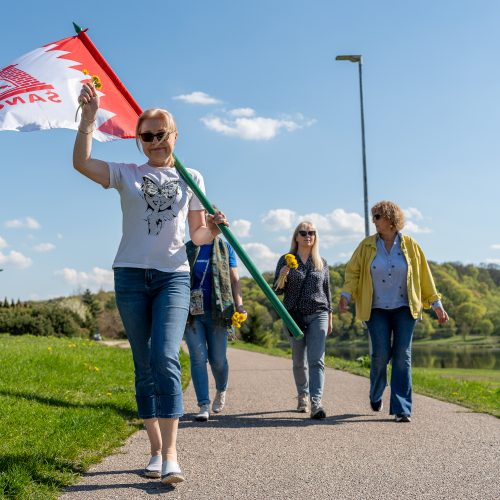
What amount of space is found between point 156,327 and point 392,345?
3.45 meters

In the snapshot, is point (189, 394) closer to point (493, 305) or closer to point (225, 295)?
point (225, 295)

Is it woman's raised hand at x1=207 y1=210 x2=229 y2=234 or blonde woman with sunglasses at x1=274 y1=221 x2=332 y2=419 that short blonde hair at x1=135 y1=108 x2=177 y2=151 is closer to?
woman's raised hand at x1=207 y1=210 x2=229 y2=234

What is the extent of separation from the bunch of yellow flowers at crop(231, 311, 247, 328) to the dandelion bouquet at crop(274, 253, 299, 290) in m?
0.51

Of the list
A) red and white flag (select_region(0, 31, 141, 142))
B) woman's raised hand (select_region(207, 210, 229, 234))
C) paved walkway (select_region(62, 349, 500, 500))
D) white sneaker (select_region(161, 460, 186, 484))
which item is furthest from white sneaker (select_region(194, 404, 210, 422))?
red and white flag (select_region(0, 31, 141, 142))

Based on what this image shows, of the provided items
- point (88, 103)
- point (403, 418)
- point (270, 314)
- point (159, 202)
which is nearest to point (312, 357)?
point (403, 418)

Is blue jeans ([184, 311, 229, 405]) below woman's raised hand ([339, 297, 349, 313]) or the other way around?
below

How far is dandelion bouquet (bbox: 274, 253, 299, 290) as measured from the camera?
6.81 metres

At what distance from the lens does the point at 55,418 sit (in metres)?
5.70

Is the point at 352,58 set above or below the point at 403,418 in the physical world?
above

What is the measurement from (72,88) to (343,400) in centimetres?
478

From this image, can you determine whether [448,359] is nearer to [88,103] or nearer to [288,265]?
[288,265]

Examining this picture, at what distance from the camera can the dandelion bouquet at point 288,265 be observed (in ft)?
22.4

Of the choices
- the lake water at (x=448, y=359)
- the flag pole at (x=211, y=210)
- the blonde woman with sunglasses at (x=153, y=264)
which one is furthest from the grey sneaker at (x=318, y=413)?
the lake water at (x=448, y=359)

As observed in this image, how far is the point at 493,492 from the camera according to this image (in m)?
3.79
